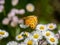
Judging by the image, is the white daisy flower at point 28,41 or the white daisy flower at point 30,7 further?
the white daisy flower at point 30,7

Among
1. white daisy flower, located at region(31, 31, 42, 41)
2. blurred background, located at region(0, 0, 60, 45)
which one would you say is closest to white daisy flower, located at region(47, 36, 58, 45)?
white daisy flower, located at region(31, 31, 42, 41)

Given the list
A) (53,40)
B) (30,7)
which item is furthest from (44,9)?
(53,40)

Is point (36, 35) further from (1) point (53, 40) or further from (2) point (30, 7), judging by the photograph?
(2) point (30, 7)

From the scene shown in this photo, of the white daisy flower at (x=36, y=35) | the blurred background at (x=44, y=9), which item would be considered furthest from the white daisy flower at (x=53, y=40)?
the blurred background at (x=44, y=9)

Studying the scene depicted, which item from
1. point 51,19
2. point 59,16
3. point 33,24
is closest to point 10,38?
point 33,24

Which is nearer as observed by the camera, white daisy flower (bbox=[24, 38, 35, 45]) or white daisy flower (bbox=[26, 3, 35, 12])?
white daisy flower (bbox=[24, 38, 35, 45])

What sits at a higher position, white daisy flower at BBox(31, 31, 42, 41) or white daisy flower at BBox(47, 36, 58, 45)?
white daisy flower at BBox(31, 31, 42, 41)

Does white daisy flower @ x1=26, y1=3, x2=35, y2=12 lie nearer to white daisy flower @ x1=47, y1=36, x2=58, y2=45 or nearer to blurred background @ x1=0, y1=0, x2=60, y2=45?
blurred background @ x1=0, y1=0, x2=60, y2=45

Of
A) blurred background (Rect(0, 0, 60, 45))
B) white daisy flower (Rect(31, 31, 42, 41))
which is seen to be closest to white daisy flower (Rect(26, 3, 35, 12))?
blurred background (Rect(0, 0, 60, 45))

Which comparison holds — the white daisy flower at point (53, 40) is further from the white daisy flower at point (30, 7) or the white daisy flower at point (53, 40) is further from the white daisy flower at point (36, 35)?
the white daisy flower at point (30, 7)

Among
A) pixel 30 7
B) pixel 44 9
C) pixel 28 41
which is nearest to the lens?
pixel 28 41

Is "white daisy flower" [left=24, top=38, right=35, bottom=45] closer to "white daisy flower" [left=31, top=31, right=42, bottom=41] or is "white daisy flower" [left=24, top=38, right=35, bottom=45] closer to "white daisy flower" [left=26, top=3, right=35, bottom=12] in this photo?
"white daisy flower" [left=31, top=31, right=42, bottom=41]

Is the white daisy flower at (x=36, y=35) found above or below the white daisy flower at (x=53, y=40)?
above
